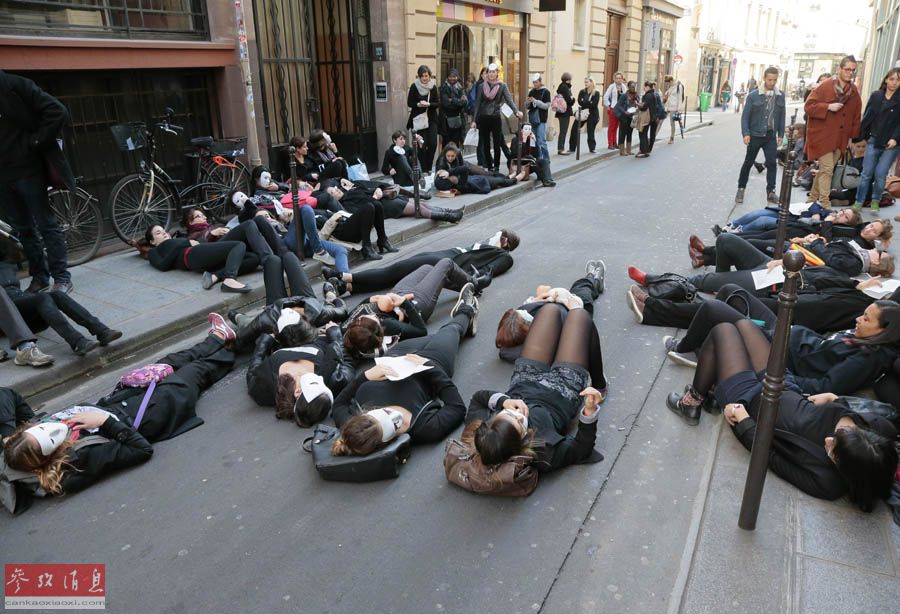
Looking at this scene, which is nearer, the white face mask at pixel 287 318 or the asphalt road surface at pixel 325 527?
the asphalt road surface at pixel 325 527

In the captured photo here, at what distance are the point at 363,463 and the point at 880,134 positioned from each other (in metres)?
9.50

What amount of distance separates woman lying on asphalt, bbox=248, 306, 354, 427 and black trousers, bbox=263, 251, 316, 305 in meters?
0.86

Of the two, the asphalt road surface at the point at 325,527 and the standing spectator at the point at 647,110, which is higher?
the standing spectator at the point at 647,110

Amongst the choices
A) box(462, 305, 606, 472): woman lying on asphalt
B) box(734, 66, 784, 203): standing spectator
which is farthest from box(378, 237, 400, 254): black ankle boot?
box(734, 66, 784, 203): standing spectator

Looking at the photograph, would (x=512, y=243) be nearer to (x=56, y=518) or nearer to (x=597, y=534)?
(x=597, y=534)

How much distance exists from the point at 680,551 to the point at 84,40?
802 centimetres

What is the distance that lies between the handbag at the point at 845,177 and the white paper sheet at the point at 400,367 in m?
9.12

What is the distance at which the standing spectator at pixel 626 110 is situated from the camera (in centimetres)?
1672

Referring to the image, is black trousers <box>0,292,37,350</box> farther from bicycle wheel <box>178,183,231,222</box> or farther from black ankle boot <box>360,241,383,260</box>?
bicycle wheel <box>178,183,231,222</box>

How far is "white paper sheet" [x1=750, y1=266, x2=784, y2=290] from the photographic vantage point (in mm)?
5324

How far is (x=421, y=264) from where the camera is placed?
648 cm

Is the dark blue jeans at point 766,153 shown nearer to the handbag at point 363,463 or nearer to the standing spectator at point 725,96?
the handbag at point 363,463

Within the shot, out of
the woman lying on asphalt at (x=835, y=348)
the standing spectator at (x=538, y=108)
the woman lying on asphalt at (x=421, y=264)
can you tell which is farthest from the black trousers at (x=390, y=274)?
the standing spectator at (x=538, y=108)

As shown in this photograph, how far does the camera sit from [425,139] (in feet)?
42.3
